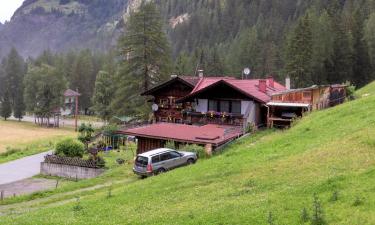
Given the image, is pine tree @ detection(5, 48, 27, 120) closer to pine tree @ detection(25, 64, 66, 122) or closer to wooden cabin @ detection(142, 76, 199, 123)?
pine tree @ detection(25, 64, 66, 122)

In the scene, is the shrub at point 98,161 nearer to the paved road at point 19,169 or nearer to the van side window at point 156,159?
the paved road at point 19,169

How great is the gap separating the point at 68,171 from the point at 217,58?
215 ft

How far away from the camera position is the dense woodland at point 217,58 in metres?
57.3

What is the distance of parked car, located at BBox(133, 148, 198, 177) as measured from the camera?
1095 inches

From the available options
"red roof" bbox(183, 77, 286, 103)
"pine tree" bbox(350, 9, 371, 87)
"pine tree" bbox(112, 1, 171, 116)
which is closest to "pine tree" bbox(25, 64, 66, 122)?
"pine tree" bbox(112, 1, 171, 116)

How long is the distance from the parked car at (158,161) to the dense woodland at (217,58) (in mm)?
26734

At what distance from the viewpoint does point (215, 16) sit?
175875mm

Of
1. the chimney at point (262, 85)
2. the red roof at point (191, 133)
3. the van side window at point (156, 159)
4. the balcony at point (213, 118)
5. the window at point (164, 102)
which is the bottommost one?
the van side window at point (156, 159)

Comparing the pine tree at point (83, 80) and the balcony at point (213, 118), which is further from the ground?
the pine tree at point (83, 80)

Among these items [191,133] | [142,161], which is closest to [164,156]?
[142,161]

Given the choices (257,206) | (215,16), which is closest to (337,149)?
(257,206)

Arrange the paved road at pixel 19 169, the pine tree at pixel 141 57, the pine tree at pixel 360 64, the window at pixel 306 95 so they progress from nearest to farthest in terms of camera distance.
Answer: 1. the paved road at pixel 19 169
2. the window at pixel 306 95
3. the pine tree at pixel 141 57
4. the pine tree at pixel 360 64

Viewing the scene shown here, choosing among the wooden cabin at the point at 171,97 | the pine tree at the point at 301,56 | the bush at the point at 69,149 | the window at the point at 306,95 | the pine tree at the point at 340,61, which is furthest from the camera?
the pine tree at the point at 340,61

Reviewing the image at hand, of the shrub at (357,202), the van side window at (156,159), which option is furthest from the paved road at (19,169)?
the shrub at (357,202)
